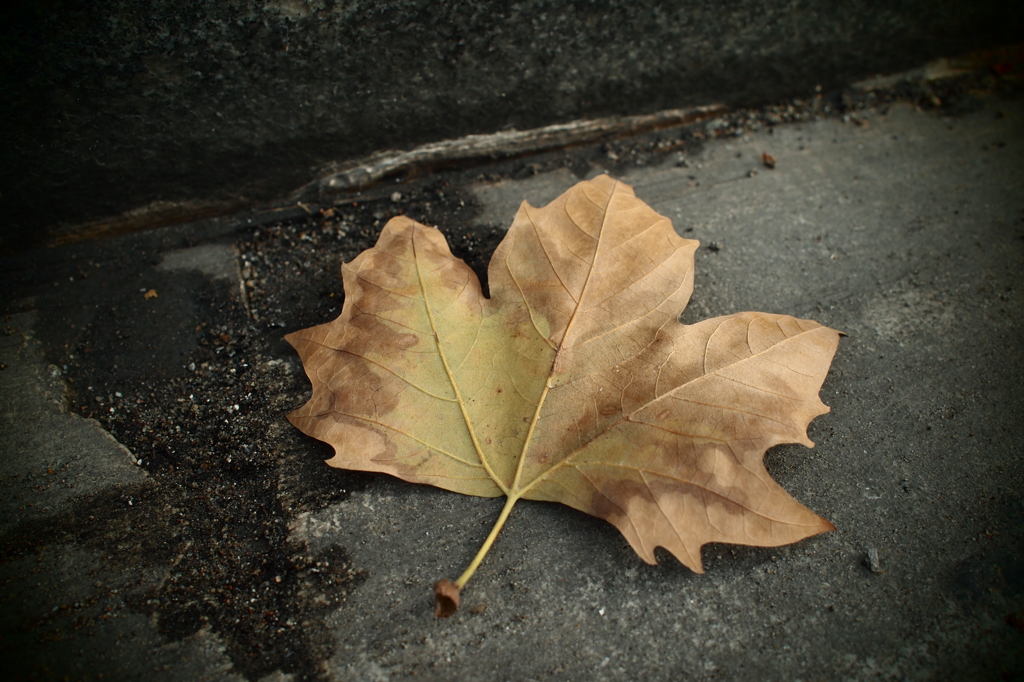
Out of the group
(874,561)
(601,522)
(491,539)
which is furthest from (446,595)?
(874,561)

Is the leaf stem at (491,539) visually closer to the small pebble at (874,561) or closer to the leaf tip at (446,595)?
the leaf tip at (446,595)

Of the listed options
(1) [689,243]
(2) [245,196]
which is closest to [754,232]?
(1) [689,243]

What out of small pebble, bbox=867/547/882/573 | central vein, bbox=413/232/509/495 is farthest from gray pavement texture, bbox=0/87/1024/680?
central vein, bbox=413/232/509/495

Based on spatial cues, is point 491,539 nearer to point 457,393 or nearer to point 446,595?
point 446,595

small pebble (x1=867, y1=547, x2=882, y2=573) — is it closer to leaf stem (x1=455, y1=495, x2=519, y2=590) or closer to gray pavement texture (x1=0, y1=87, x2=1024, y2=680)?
gray pavement texture (x1=0, y1=87, x2=1024, y2=680)

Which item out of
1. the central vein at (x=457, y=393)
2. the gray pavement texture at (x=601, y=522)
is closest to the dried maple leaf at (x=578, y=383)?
the central vein at (x=457, y=393)

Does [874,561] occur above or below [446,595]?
below

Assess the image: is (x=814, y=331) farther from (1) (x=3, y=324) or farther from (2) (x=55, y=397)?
(1) (x=3, y=324)
